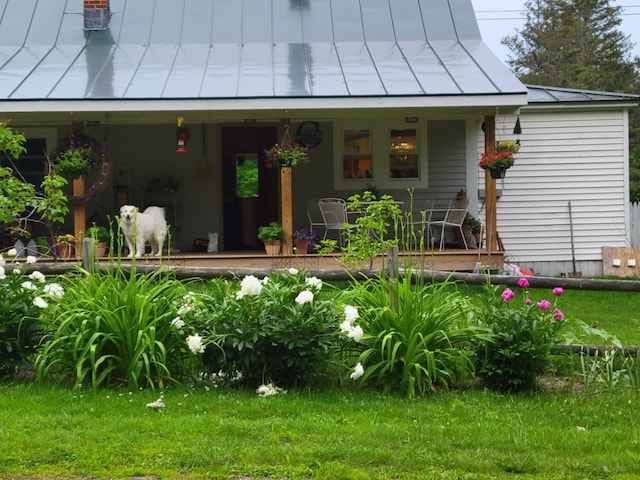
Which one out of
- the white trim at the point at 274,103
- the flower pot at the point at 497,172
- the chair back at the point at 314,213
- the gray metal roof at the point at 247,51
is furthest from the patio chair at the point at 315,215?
the flower pot at the point at 497,172

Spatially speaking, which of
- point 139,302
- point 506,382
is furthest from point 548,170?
point 139,302

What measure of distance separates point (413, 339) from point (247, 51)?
8471 mm

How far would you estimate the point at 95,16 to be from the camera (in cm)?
1277

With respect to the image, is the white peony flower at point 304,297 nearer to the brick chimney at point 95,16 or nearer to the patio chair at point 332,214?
the patio chair at point 332,214

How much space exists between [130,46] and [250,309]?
8867 mm

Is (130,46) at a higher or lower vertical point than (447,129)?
higher

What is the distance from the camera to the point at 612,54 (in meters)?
36.4

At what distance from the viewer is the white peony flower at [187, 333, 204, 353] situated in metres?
4.73

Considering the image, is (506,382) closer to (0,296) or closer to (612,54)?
(0,296)

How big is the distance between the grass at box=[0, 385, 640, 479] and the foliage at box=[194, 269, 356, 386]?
0.21m

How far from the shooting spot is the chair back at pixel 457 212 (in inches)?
444

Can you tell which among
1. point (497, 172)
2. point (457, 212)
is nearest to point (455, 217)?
point (457, 212)

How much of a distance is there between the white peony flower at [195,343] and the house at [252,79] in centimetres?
637

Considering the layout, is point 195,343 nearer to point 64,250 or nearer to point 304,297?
point 304,297
